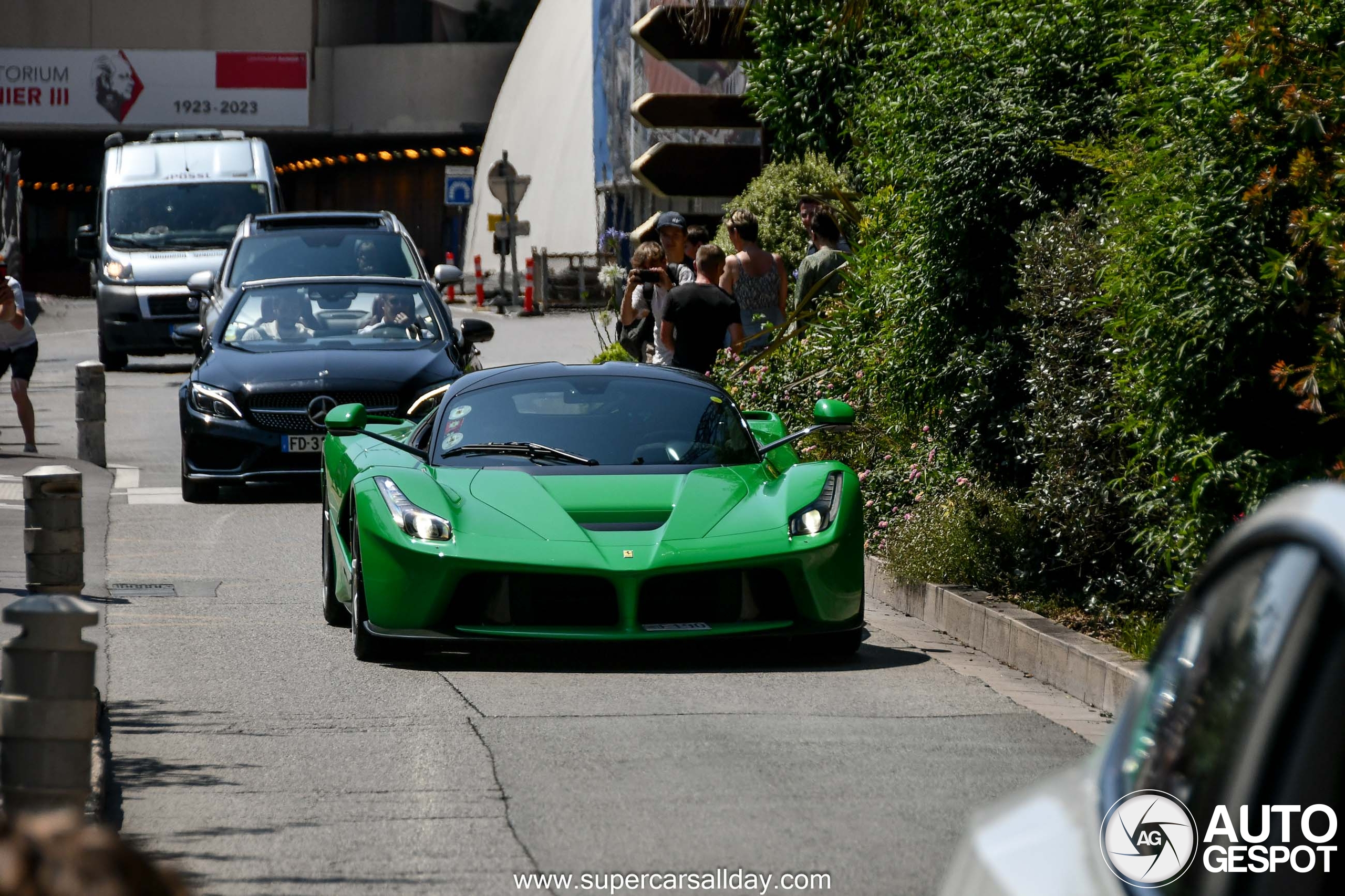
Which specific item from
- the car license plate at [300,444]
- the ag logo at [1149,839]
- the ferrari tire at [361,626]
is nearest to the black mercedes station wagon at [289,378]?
the car license plate at [300,444]

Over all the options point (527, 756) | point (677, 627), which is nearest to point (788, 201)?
point (677, 627)

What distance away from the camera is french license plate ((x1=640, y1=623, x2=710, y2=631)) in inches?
307

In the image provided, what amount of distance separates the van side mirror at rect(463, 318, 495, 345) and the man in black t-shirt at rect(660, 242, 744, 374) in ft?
8.15

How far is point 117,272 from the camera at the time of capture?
25484mm

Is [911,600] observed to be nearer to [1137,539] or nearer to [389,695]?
[1137,539]

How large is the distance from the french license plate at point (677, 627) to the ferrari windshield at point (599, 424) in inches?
38.3

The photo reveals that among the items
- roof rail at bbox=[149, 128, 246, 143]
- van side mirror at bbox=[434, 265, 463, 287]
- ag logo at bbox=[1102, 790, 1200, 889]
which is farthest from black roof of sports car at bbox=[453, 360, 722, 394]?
roof rail at bbox=[149, 128, 246, 143]

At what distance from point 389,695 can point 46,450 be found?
37.1ft

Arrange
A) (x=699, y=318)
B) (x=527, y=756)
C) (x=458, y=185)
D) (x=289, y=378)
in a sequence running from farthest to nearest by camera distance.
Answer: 1. (x=458, y=185)
2. (x=289, y=378)
3. (x=699, y=318)
4. (x=527, y=756)

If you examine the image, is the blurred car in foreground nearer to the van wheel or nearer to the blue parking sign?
the van wheel

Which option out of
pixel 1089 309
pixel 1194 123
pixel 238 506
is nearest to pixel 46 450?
pixel 238 506

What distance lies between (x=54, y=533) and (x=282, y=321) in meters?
8.10

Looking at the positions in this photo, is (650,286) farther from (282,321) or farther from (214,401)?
(214,401)

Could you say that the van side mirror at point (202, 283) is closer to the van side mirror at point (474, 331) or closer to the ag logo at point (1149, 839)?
the van side mirror at point (474, 331)
